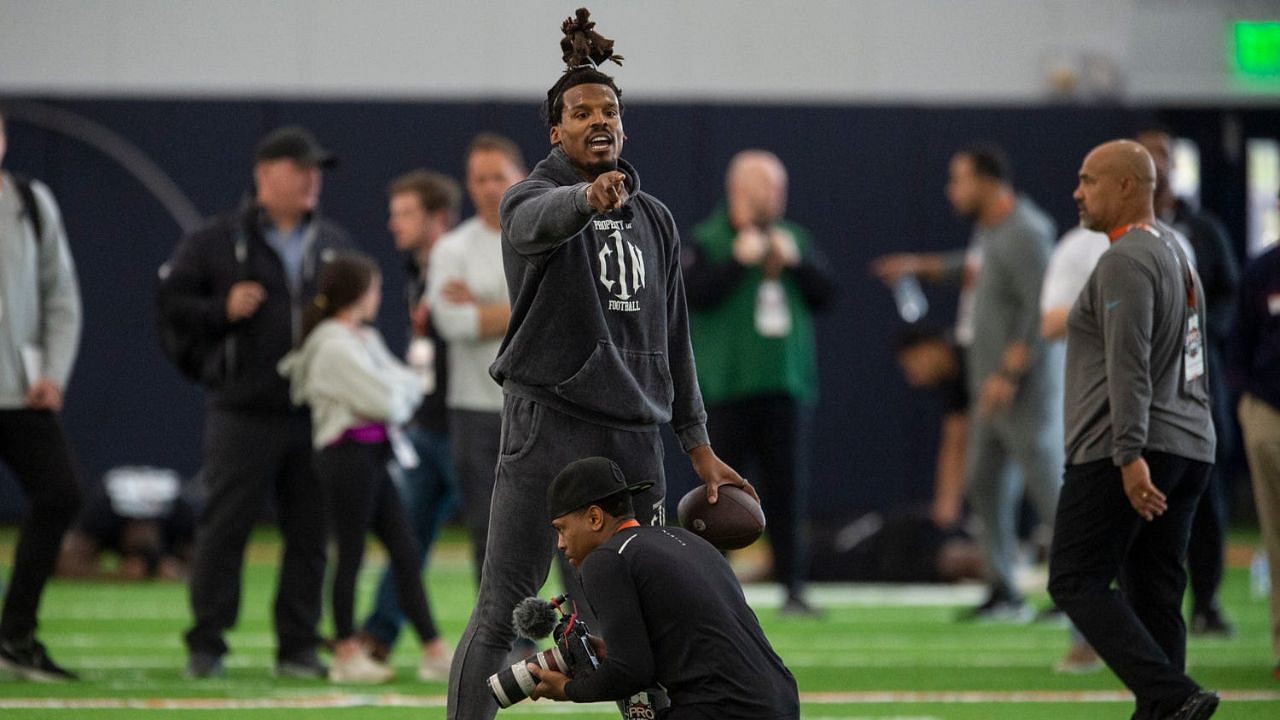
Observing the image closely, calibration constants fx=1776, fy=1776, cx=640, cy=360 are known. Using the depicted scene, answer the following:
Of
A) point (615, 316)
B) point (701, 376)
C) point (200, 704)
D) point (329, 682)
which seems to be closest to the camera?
point (615, 316)

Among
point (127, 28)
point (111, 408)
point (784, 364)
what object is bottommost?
point (111, 408)

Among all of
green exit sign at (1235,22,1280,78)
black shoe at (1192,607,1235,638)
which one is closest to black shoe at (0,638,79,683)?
black shoe at (1192,607,1235,638)

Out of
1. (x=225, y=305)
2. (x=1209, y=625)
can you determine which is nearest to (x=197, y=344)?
(x=225, y=305)

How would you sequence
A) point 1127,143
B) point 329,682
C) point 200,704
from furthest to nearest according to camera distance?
point 329,682
point 200,704
point 1127,143

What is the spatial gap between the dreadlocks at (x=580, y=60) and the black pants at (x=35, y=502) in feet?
11.2

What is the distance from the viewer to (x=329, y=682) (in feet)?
24.2

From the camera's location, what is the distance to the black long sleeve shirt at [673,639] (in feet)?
14.1

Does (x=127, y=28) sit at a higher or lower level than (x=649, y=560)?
higher

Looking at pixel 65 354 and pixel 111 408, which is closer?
pixel 65 354

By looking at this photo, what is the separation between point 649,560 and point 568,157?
117 centimetres

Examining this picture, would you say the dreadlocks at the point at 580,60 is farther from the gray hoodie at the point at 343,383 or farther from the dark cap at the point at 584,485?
the gray hoodie at the point at 343,383

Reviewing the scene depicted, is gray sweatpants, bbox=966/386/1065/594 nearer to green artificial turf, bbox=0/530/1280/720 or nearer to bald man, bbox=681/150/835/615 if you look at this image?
green artificial turf, bbox=0/530/1280/720

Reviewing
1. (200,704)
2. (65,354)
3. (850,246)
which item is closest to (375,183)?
A: (850,246)

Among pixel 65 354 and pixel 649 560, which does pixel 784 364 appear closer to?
pixel 65 354
